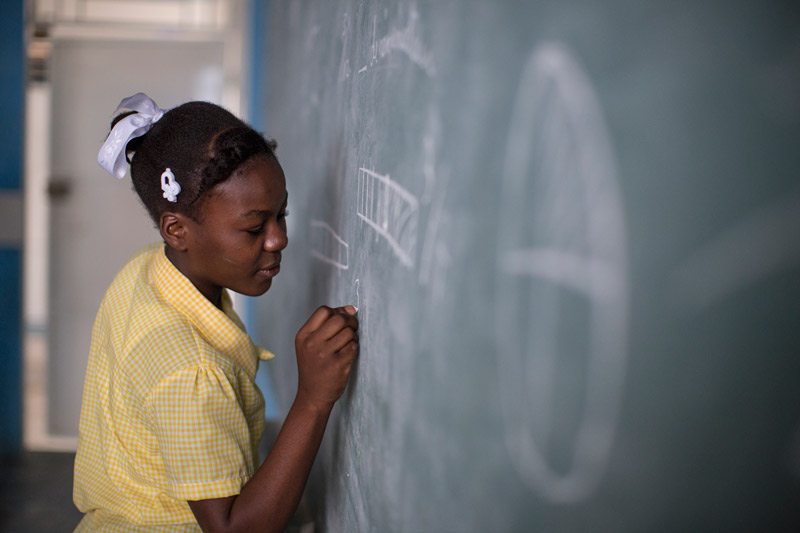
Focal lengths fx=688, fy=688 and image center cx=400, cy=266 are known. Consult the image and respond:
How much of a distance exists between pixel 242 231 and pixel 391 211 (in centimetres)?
31

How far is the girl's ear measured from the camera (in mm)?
956

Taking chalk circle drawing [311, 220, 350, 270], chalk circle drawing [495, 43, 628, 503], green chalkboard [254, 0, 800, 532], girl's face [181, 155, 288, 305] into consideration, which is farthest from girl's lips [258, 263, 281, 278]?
chalk circle drawing [495, 43, 628, 503]

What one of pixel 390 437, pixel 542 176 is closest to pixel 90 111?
pixel 390 437

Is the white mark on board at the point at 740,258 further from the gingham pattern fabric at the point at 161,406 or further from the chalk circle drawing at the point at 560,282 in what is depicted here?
the gingham pattern fabric at the point at 161,406

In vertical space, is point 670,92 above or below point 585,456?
above

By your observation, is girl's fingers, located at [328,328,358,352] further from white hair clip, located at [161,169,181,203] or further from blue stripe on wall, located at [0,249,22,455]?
blue stripe on wall, located at [0,249,22,455]

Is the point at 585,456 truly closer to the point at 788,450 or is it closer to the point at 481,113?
the point at 788,450

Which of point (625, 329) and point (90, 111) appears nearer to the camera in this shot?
point (625, 329)

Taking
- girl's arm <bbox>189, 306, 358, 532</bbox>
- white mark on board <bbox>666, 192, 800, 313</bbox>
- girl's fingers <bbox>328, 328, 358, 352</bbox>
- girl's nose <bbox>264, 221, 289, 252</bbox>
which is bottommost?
girl's arm <bbox>189, 306, 358, 532</bbox>

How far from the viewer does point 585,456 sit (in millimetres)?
380

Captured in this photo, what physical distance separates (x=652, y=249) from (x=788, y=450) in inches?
4.7

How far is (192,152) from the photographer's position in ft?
3.06

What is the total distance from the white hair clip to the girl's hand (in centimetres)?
26

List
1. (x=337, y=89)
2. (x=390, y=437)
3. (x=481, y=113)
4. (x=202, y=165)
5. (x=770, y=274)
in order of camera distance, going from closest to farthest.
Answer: (x=770, y=274) < (x=481, y=113) < (x=390, y=437) < (x=202, y=165) < (x=337, y=89)
